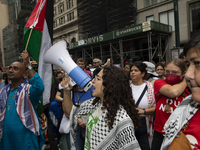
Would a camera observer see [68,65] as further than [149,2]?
No

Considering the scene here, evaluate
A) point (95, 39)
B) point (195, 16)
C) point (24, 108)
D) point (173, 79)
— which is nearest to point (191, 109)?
point (173, 79)

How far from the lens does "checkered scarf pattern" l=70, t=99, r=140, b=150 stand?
4.77ft

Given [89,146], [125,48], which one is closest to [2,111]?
[89,146]

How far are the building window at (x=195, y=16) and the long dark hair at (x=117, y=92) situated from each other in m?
17.3

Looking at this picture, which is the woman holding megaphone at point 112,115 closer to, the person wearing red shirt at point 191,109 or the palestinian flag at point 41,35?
the person wearing red shirt at point 191,109

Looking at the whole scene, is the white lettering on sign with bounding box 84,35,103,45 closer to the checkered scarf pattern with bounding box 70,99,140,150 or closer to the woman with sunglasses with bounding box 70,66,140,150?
the woman with sunglasses with bounding box 70,66,140,150

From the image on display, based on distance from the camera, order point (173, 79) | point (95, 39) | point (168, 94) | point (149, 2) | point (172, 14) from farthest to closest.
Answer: point (149, 2), point (95, 39), point (172, 14), point (173, 79), point (168, 94)

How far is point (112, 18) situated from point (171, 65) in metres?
20.6

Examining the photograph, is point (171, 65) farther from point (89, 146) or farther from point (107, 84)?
point (89, 146)

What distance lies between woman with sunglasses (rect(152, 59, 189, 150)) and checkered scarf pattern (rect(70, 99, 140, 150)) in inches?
29.1

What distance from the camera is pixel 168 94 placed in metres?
1.96

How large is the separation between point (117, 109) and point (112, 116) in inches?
3.7

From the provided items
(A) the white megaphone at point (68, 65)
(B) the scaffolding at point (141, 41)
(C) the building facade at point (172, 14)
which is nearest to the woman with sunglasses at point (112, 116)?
(A) the white megaphone at point (68, 65)

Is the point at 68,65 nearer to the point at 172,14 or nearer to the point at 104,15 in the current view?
the point at 172,14
